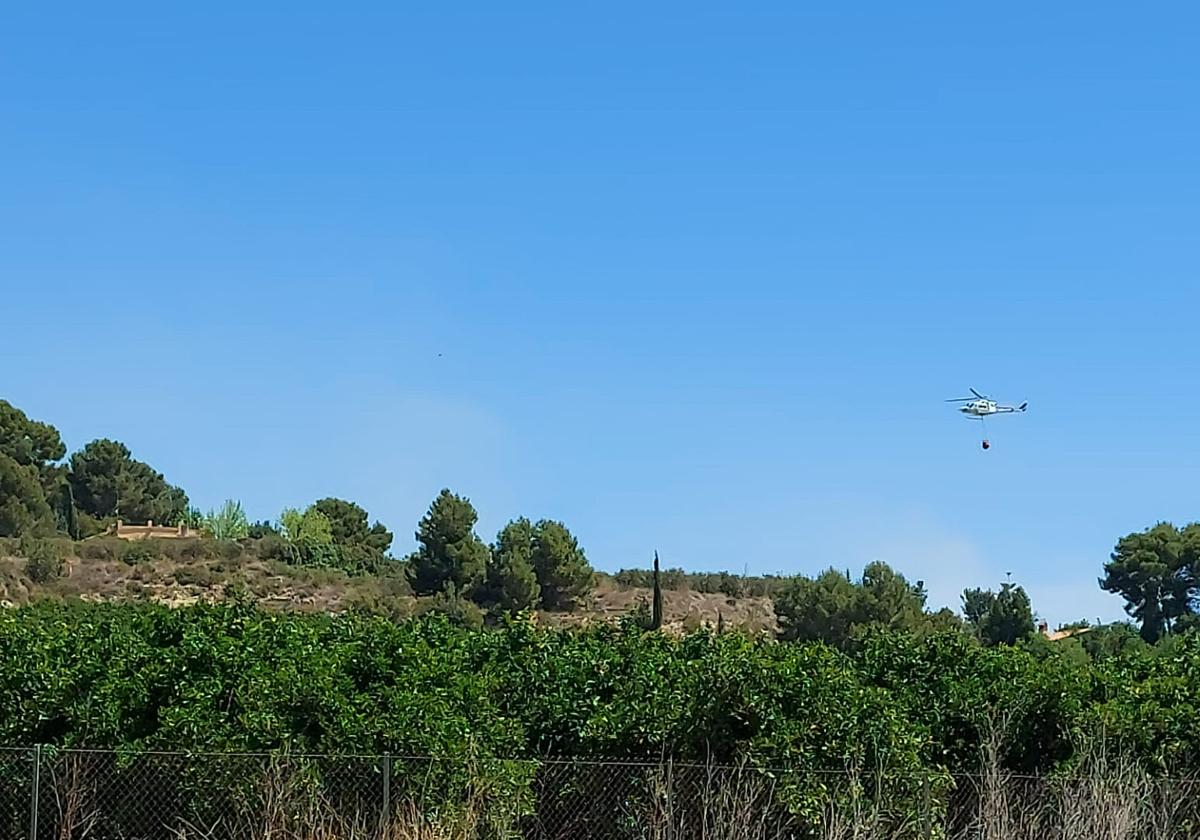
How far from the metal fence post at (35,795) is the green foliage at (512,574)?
45.2 meters

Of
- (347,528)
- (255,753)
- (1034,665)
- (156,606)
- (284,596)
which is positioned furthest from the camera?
(347,528)

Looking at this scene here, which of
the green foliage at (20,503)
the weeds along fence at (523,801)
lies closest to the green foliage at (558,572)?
the green foliage at (20,503)

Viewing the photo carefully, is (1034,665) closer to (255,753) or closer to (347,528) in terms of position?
(255,753)

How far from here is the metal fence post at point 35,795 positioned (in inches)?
487

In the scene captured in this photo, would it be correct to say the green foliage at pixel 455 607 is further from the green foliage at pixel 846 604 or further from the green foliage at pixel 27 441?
the green foliage at pixel 27 441

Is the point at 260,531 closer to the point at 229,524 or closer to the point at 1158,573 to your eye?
the point at 229,524

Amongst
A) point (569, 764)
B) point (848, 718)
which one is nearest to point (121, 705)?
point (569, 764)

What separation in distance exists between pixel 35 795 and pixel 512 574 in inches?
1879

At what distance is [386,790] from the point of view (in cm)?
1239

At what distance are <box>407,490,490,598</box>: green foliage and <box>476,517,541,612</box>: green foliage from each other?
1.53 ft

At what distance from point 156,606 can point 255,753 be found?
436cm

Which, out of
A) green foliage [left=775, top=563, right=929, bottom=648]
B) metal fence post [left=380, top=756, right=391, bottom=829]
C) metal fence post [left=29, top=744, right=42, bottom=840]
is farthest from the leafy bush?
metal fence post [left=380, top=756, right=391, bottom=829]

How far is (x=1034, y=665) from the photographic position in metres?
15.0

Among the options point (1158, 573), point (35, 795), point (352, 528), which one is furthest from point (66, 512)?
point (35, 795)
